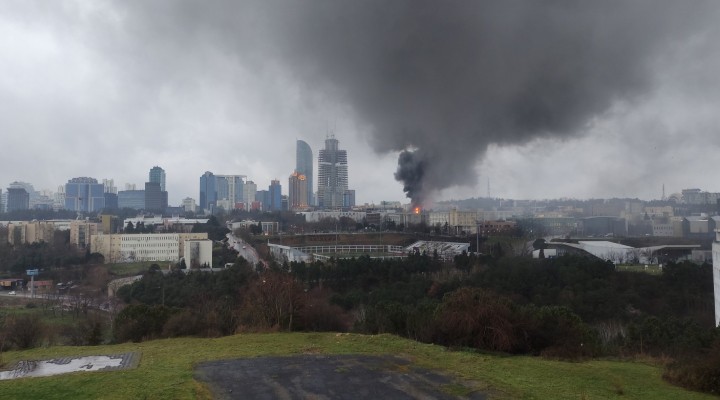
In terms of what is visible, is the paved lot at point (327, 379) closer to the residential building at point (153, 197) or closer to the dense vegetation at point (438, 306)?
the dense vegetation at point (438, 306)

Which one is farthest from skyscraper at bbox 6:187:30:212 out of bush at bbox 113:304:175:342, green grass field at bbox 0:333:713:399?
green grass field at bbox 0:333:713:399

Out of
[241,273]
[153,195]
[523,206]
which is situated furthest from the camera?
[153,195]

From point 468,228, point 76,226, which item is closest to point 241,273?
point 468,228

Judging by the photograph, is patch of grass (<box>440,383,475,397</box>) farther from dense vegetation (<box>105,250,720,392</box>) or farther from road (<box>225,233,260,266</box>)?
road (<box>225,233,260,266</box>)

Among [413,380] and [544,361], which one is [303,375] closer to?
[413,380]

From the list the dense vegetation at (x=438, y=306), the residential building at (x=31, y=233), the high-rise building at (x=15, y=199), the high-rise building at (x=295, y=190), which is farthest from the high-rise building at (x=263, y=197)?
the dense vegetation at (x=438, y=306)
